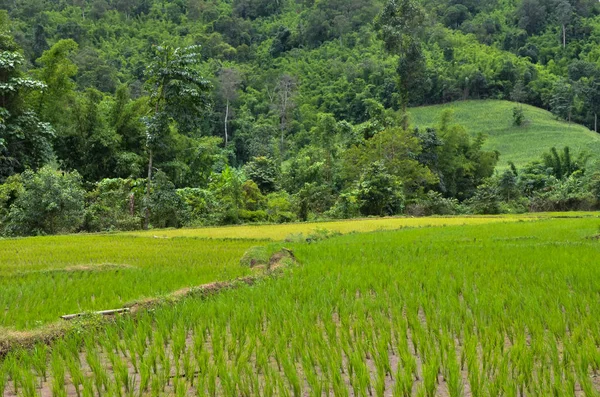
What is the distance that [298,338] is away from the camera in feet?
9.02

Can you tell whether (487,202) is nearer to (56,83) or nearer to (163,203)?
(163,203)

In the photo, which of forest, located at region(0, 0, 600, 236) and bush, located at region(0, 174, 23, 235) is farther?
forest, located at region(0, 0, 600, 236)

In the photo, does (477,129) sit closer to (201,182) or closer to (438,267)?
(201,182)

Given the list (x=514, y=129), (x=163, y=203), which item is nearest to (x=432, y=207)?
(x=163, y=203)

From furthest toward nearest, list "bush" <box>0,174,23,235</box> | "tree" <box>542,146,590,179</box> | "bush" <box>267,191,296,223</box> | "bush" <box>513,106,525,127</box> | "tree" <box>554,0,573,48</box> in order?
"tree" <box>554,0,573,48</box>, "bush" <box>513,106,525,127</box>, "tree" <box>542,146,590,179</box>, "bush" <box>267,191,296,223</box>, "bush" <box>0,174,23,235</box>

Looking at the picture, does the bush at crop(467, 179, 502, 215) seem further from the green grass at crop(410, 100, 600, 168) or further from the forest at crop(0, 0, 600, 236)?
the green grass at crop(410, 100, 600, 168)

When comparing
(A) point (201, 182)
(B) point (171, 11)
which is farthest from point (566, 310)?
(B) point (171, 11)

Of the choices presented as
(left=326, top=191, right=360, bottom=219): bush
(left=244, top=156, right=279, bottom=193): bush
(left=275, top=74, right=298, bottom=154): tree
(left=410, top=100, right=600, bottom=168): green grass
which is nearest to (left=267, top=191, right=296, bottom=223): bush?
(left=326, top=191, right=360, bottom=219): bush

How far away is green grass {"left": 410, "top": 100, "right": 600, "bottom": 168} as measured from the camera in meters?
35.7

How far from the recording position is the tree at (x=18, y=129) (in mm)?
14040

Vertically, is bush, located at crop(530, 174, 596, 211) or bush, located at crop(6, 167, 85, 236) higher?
bush, located at crop(6, 167, 85, 236)

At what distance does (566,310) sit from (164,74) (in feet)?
41.7

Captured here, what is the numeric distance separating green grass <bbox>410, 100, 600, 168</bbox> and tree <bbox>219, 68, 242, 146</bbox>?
17.1 m

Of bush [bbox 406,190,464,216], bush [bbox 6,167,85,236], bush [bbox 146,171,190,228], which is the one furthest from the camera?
bush [bbox 406,190,464,216]
